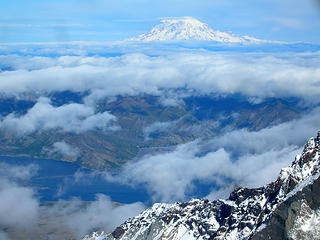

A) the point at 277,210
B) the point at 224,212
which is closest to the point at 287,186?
the point at 277,210

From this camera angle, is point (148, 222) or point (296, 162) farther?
point (148, 222)

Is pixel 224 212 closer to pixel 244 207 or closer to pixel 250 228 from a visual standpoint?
pixel 244 207

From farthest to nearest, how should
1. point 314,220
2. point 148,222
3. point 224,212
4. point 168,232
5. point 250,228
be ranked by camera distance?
point 148,222 → point 168,232 → point 224,212 → point 250,228 → point 314,220

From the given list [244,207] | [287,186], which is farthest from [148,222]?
[287,186]

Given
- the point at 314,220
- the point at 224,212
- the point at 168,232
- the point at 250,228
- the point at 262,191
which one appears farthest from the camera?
the point at 168,232

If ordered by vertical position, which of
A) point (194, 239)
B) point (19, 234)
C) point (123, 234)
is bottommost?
point (194, 239)

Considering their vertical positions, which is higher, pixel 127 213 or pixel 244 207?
pixel 127 213

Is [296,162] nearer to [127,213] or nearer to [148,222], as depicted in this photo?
[148,222]
